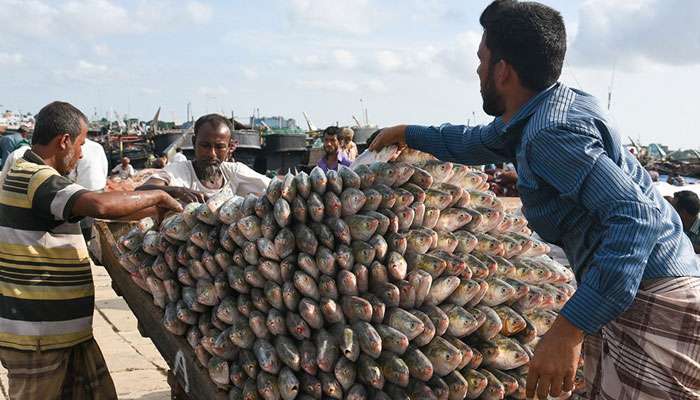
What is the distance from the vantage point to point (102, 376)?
2.98 metres

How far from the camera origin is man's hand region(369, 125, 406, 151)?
2617 mm

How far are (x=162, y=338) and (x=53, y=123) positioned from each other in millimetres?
1037

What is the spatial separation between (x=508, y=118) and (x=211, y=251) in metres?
1.18

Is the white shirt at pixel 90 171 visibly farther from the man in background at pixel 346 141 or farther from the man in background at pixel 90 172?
the man in background at pixel 346 141

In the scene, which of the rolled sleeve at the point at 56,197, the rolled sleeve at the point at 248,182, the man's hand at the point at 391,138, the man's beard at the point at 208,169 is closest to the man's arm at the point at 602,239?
the man's hand at the point at 391,138

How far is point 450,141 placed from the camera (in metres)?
2.56

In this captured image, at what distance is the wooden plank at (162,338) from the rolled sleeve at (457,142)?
3.94 feet

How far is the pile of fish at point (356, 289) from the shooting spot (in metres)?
2.08

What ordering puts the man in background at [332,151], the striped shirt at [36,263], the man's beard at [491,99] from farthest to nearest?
1. the man in background at [332,151]
2. the striped shirt at [36,263]
3. the man's beard at [491,99]

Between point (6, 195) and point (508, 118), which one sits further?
point (6, 195)

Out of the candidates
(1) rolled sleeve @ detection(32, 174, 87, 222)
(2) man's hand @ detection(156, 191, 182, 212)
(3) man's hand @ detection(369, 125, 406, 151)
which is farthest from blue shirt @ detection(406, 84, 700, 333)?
(1) rolled sleeve @ detection(32, 174, 87, 222)

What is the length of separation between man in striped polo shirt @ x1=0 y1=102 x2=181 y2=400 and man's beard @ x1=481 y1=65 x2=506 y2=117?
4.68 ft

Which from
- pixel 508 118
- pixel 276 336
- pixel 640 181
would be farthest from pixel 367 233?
pixel 640 181

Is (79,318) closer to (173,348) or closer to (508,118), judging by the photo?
(173,348)
